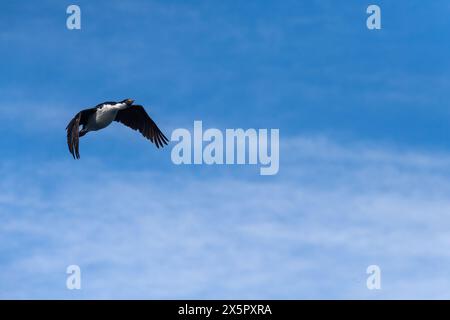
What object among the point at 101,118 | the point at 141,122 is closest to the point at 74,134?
the point at 101,118

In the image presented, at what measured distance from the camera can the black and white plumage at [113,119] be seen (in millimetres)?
25250

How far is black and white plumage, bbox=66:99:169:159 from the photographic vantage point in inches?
994

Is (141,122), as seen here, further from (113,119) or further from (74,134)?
(74,134)

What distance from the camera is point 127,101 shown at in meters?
29.5

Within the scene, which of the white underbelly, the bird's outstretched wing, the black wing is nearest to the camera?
the black wing

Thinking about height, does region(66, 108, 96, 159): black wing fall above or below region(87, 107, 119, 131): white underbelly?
below

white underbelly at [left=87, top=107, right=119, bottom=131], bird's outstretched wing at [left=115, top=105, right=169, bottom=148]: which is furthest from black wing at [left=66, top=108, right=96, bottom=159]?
bird's outstretched wing at [left=115, top=105, right=169, bottom=148]

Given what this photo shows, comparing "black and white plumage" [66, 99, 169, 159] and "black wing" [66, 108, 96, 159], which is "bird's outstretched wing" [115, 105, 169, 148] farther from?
"black wing" [66, 108, 96, 159]

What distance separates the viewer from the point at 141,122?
31.0 meters

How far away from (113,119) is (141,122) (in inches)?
57.7

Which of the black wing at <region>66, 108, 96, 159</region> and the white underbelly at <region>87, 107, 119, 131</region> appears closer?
the black wing at <region>66, 108, 96, 159</region>
